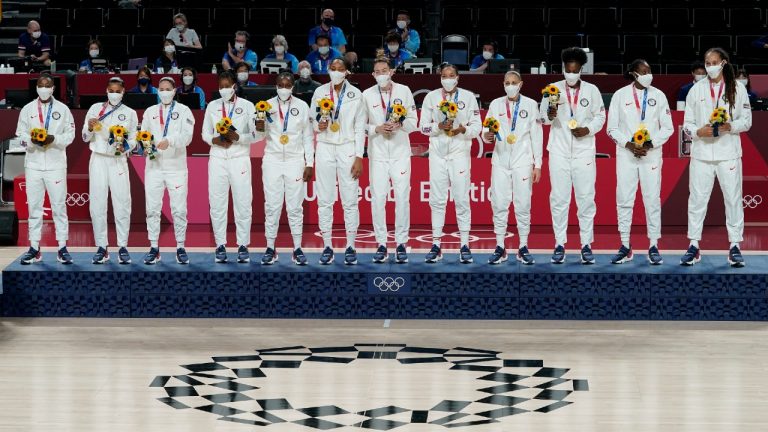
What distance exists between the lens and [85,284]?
1117cm

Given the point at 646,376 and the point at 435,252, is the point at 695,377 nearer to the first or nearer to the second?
the point at 646,376

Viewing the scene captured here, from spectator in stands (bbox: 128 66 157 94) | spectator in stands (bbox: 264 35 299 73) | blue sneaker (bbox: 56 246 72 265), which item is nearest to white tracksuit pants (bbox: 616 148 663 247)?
blue sneaker (bbox: 56 246 72 265)

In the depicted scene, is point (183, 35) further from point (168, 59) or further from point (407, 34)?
point (407, 34)

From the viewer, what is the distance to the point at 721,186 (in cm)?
1098

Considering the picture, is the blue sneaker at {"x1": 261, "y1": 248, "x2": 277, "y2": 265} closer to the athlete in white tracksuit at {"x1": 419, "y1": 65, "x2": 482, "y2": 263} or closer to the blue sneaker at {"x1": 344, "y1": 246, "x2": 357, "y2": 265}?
the blue sneaker at {"x1": 344, "y1": 246, "x2": 357, "y2": 265}

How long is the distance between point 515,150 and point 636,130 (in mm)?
1098

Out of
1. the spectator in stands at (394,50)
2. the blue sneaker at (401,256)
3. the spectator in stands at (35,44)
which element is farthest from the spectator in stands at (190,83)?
the blue sneaker at (401,256)

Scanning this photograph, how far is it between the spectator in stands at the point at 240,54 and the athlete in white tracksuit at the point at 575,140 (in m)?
8.69

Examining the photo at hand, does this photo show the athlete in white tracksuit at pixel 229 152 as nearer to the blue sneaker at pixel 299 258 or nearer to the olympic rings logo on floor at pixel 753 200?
the blue sneaker at pixel 299 258

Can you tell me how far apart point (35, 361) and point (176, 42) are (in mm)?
11134

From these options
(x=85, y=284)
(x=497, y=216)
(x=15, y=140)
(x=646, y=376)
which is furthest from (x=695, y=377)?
(x=15, y=140)

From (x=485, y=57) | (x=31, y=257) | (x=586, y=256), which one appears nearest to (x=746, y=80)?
(x=485, y=57)

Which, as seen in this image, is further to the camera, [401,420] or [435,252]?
[435,252]

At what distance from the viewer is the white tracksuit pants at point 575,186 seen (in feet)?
36.7
